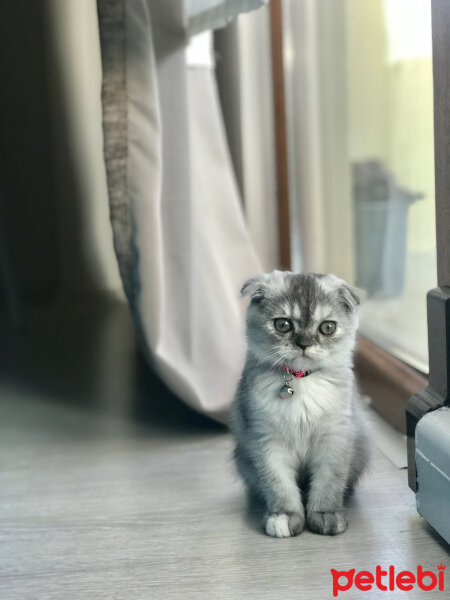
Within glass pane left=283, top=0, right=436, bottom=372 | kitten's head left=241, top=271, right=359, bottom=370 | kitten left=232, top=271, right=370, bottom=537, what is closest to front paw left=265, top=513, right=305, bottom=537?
kitten left=232, top=271, right=370, bottom=537

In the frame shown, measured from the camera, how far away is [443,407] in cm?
106

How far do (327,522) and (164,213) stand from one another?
700mm

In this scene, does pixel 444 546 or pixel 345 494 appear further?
pixel 345 494

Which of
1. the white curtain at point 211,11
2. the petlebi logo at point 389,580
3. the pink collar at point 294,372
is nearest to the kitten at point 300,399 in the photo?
the pink collar at point 294,372

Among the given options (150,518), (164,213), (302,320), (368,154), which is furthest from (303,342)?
(368,154)

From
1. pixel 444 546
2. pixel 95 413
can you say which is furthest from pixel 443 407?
pixel 95 413

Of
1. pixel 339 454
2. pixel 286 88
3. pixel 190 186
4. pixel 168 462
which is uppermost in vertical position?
pixel 286 88

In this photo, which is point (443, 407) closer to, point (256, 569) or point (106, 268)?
point (256, 569)

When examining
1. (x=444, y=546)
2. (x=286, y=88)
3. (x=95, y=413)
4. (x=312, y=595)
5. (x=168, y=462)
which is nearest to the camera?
(x=312, y=595)

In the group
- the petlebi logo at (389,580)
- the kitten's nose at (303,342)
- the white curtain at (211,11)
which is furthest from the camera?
the white curtain at (211,11)

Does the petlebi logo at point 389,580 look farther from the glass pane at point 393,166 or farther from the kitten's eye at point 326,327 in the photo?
the glass pane at point 393,166

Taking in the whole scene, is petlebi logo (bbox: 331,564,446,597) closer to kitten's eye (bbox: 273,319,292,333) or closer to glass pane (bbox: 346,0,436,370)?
kitten's eye (bbox: 273,319,292,333)

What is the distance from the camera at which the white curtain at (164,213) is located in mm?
1444

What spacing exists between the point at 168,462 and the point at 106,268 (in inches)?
74.8
